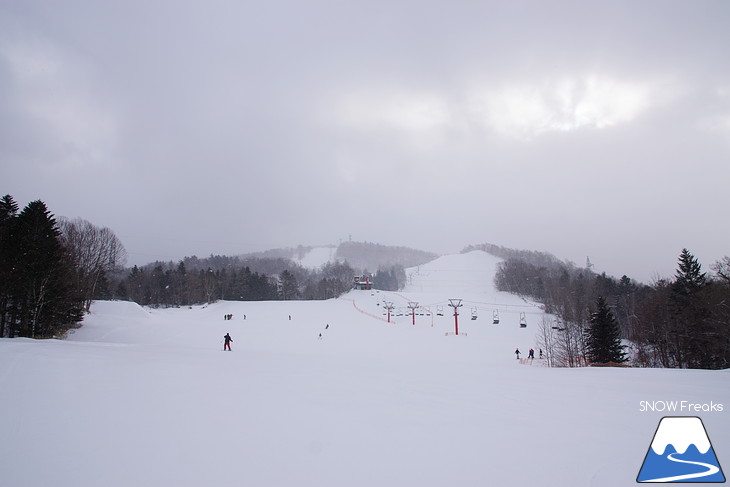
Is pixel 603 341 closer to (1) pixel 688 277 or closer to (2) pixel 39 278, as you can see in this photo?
(1) pixel 688 277

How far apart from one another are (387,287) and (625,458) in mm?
160341

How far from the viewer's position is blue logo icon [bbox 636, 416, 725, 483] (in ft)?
19.5

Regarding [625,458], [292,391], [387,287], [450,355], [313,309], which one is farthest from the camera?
[387,287]

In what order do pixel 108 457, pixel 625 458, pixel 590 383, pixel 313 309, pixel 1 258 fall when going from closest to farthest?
pixel 108 457 → pixel 625 458 → pixel 590 383 → pixel 1 258 → pixel 313 309

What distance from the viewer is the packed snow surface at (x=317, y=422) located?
588 centimetres

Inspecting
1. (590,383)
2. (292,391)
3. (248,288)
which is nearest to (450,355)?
(590,383)

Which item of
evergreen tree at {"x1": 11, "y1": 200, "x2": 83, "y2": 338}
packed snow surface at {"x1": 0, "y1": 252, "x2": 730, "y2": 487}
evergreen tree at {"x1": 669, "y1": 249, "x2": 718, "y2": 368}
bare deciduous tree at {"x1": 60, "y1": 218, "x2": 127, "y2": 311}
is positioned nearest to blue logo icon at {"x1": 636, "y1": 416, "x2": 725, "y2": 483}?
packed snow surface at {"x1": 0, "y1": 252, "x2": 730, "y2": 487}

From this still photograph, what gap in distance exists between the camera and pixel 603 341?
1344 inches

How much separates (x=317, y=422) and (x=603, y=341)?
120ft

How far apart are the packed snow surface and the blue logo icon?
287mm

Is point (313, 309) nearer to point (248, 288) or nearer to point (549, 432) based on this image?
point (248, 288)

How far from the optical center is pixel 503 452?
6684mm

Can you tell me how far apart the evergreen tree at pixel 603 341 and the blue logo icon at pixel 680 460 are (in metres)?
31.4

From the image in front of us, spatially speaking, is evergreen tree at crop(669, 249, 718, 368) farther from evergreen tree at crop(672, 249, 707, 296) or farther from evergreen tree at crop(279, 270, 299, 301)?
evergreen tree at crop(279, 270, 299, 301)
